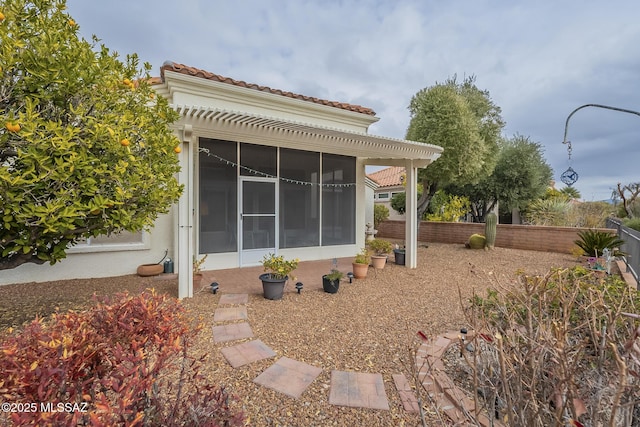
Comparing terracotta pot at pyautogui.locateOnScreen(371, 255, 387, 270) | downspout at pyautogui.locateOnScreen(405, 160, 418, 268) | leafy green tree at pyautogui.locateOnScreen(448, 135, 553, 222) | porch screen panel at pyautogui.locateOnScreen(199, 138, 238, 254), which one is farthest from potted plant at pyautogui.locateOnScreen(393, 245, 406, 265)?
leafy green tree at pyautogui.locateOnScreen(448, 135, 553, 222)

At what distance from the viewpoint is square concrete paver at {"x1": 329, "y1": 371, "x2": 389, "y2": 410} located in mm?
2477

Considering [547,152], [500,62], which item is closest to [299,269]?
[500,62]

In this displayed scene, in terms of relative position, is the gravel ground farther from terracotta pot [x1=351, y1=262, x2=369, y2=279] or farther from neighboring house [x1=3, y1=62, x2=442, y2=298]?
neighboring house [x1=3, y1=62, x2=442, y2=298]

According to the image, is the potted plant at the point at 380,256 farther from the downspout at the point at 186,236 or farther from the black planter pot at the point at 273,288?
the downspout at the point at 186,236

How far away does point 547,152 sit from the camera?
16062 millimetres

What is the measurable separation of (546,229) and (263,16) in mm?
12403

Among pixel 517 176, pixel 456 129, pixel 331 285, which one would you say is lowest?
pixel 331 285

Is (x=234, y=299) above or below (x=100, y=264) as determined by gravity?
below

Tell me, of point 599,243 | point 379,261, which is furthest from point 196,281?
point 599,243

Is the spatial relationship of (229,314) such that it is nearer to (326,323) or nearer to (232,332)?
(232,332)

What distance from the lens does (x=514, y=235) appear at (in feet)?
39.5

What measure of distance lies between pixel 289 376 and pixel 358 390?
69 centimetres

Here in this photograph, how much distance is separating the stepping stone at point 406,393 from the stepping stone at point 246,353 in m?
1.37

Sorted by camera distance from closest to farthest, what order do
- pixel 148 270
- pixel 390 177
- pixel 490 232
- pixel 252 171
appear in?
pixel 148 270
pixel 252 171
pixel 490 232
pixel 390 177
